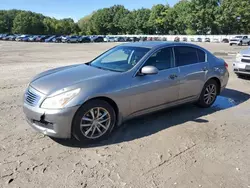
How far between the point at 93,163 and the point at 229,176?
181 centimetres

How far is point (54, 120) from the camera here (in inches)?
150

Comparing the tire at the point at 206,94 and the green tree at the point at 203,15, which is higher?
the green tree at the point at 203,15

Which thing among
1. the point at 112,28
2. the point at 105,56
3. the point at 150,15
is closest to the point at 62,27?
the point at 112,28

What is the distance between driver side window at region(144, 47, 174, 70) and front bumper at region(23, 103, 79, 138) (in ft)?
5.77

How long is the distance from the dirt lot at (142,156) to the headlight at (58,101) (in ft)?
2.30

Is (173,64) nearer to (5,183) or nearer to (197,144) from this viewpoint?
(197,144)

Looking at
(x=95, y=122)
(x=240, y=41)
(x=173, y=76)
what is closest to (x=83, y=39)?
(x=240, y=41)

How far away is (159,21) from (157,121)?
9466cm

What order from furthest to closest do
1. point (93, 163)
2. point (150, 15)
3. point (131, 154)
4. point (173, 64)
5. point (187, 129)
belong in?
point (150, 15) < point (173, 64) < point (187, 129) < point (131, 154) < point (93, 163)

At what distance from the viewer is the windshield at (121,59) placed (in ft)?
15.7

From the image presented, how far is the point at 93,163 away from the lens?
3.62 metres

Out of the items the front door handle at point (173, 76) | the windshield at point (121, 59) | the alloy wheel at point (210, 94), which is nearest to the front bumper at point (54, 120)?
the windshield at point (121, 59)

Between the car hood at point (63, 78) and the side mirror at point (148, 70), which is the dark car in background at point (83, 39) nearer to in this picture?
the car hood at point (63, 78)

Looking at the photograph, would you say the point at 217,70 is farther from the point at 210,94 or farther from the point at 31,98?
the point at 31,98
